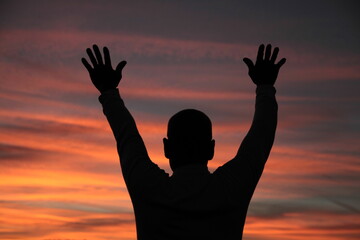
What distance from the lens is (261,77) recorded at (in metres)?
3.17

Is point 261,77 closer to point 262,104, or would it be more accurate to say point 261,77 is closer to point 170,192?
point 262,104

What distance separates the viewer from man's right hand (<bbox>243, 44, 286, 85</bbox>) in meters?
3.17

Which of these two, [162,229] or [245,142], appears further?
[245,142]

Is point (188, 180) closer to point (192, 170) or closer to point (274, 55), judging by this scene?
point (192, 170)

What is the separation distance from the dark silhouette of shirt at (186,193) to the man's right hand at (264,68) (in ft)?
2.67

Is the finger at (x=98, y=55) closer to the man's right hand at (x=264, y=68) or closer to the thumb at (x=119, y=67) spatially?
the thumb at (x=119, y=67)

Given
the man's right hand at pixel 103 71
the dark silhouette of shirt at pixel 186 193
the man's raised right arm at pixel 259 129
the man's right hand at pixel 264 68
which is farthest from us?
the man's right hand at pixel 264 68

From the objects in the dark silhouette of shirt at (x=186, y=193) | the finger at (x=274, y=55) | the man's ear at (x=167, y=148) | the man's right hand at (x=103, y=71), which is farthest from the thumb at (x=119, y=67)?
the finger at (x=274, y=55)

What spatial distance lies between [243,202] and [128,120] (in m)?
0.85

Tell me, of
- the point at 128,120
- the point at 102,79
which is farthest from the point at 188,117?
the point at 102,79

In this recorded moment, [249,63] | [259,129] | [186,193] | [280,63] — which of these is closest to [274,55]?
[280,63]

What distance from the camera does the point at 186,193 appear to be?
7.73ft

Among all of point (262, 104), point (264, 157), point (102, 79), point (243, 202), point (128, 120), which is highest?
point (102, 79)

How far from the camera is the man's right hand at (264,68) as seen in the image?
10.4ft
